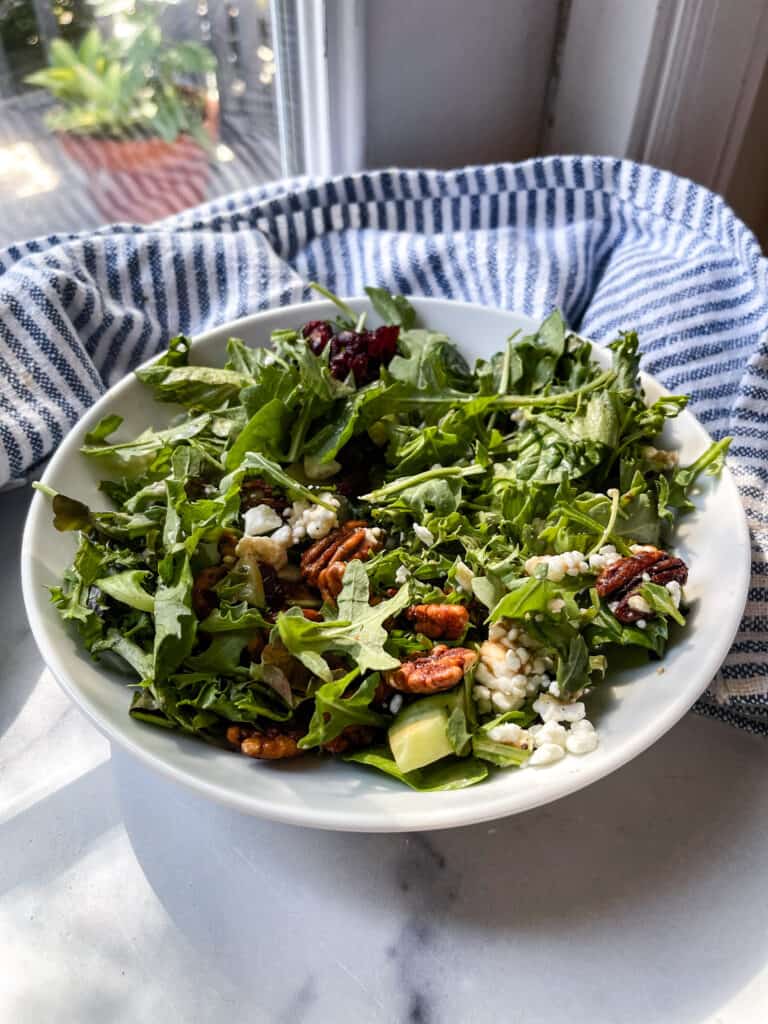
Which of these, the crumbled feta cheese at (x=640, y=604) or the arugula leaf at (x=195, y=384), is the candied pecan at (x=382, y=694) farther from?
the arugula leaf at (x=195, y=384)

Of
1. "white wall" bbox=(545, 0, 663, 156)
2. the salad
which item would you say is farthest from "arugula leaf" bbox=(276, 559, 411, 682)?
"white wall" bbox=(545, 0, 663, 156)

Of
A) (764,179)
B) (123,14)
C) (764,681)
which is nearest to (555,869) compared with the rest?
(764,681)

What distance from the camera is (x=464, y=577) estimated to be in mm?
775

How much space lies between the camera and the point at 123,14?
1.22 m

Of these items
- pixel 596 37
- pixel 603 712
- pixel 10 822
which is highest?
pixel 596 37

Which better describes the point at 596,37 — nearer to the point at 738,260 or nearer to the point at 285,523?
the point at 738,260

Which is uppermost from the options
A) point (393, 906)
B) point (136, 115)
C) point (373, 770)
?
point (136, 115)

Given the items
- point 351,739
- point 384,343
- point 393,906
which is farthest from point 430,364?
point 393,906

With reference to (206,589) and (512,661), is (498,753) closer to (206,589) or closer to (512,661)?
(512,661)

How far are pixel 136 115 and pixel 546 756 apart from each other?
1.10 meters

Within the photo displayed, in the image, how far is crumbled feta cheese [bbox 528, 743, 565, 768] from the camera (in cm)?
68

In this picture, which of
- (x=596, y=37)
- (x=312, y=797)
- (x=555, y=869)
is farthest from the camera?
(x=596, y=37)

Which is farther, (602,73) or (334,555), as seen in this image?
(602,73)

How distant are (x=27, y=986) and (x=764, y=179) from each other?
65.4 inches
